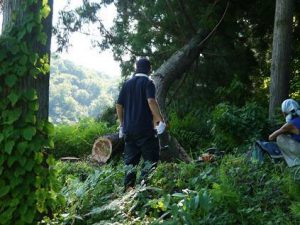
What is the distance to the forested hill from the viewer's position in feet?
148

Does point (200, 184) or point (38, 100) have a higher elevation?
point (38, 100)

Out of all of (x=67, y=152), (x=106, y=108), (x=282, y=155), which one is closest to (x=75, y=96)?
(x=106, y=108)

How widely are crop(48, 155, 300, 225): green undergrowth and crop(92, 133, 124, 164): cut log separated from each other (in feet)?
12.8

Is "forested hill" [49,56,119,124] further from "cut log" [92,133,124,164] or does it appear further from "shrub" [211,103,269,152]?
"shrub" [211,103,269,152]

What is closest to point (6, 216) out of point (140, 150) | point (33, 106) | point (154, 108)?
point (33, 106)

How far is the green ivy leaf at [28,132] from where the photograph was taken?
384 centimetres

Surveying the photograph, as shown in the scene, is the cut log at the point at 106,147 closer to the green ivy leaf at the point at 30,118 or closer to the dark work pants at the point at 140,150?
the dark work pants at the point at 140,150

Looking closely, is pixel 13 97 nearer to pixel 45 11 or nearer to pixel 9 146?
pixel 9 146

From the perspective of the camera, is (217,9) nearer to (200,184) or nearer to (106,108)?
(106,108)

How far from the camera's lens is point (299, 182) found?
426cm

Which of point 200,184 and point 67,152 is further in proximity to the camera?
point 67,152

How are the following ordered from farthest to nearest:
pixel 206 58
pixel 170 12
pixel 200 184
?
pixel 206 58 < pixel 170 12 < pixel 200 184

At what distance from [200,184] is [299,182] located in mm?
1026

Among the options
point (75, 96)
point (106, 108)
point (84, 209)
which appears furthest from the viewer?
point (75, 96)
